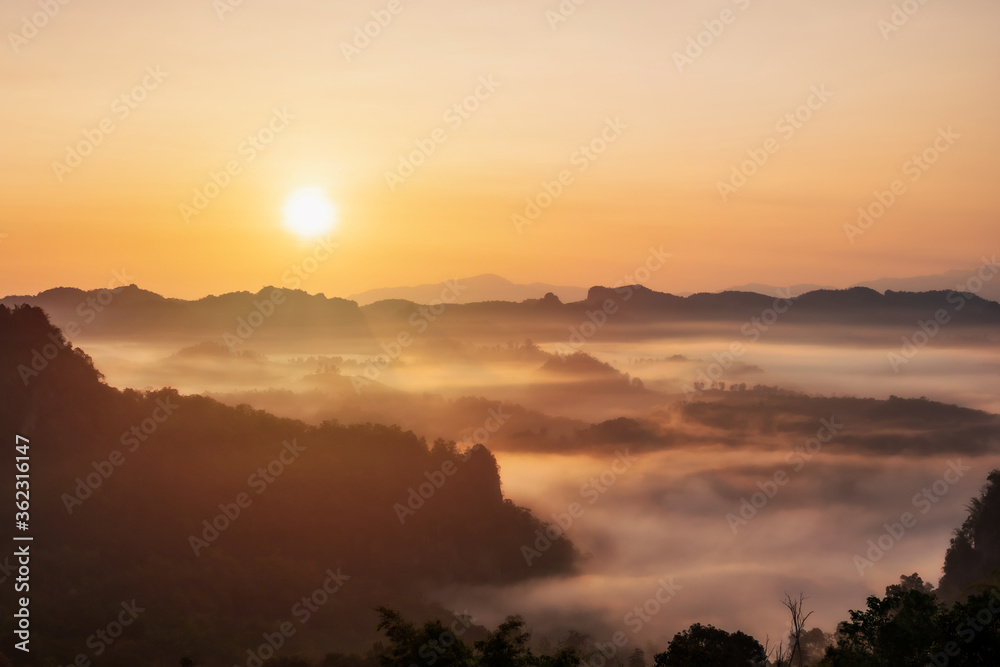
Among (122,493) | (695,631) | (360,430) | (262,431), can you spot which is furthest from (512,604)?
(695,631)

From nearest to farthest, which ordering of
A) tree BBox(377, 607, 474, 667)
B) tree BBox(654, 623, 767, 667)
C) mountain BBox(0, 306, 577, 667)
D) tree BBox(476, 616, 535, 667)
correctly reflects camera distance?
1. tree BBox(377, 607, 474, 667)
2. tree BBox(476, 616, 535, 667)
3. tree BBox(654, 623, 767, 667)
4. mountain BBox(0, 306, 577, 667)

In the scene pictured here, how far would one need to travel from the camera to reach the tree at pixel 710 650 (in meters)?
43.5

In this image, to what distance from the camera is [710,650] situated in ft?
148

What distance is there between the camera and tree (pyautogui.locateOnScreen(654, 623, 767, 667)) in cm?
4353

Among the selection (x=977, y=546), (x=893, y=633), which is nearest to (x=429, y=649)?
(x=893, y=633)

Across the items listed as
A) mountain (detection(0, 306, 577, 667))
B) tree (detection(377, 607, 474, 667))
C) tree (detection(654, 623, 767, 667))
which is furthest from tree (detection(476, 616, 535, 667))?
mountain (detection(0, 306, 577, 667))

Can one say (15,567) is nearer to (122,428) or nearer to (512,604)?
(122,428)

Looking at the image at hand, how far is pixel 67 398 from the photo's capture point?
436 feet

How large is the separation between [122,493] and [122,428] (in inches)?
498

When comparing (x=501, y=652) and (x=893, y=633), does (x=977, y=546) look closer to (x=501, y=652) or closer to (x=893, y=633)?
(x=893, y=633)

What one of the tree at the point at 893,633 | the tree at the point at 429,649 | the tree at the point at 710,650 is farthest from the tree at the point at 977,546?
the tree at the point at 429,649

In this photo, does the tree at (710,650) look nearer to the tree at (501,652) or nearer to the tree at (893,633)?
the tree at (893,633)

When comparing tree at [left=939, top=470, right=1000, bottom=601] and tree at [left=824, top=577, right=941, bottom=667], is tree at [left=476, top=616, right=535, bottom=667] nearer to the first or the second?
tree at [left=824, top=577, right=941, bottom=667]

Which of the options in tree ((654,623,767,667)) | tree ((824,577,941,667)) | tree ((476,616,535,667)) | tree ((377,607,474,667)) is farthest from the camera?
tree ((654,623,767,667))
